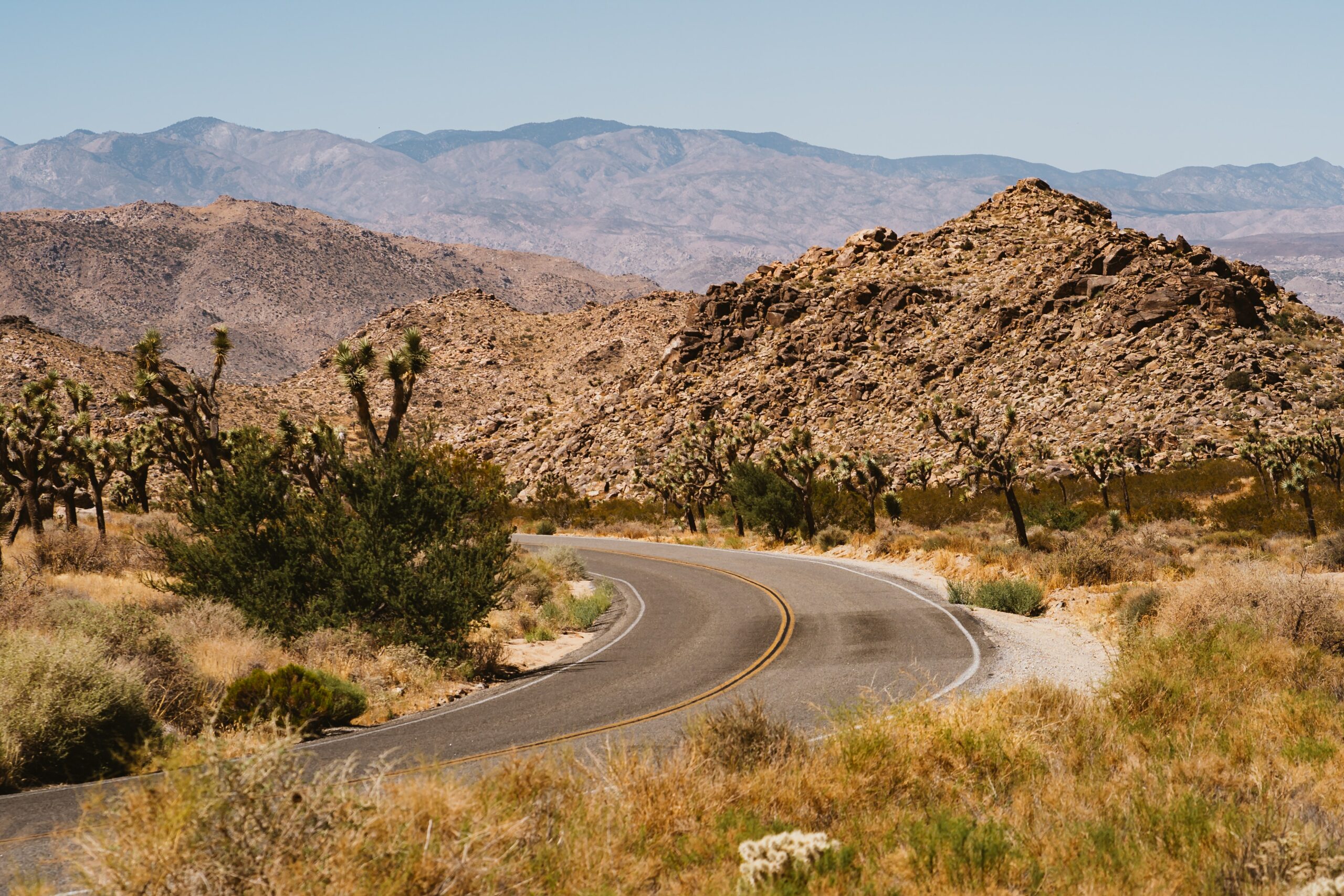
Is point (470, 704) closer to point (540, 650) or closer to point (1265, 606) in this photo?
point (540, 650)

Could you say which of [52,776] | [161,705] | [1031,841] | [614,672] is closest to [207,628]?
[161,705]

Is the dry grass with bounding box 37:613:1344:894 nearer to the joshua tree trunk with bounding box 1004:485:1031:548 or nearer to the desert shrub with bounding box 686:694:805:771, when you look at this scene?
the desert shrub with bounding box 686:694:805:771

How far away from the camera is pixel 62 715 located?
8.95 meters

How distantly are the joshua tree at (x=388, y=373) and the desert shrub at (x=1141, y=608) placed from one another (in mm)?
13644

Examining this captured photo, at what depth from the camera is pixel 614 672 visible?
1491 centimetres

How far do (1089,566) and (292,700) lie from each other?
17276 millimetres

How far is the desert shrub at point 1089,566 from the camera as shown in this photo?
20719mm

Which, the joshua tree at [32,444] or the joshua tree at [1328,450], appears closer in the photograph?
the joshua tree at [32,444]

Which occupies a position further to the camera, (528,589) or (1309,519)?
(1309,519)

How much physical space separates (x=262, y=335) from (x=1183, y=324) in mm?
171596

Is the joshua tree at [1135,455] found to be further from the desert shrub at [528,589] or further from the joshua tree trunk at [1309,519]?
the desert shrub at [528,589]

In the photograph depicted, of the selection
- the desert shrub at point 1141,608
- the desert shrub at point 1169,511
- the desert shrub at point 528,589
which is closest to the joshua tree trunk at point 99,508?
the desert shrub at point 528,589

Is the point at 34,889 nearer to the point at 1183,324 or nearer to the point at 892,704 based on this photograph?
the point at 892,704

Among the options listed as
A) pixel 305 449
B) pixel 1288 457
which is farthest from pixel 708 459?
pixel 1288 457
